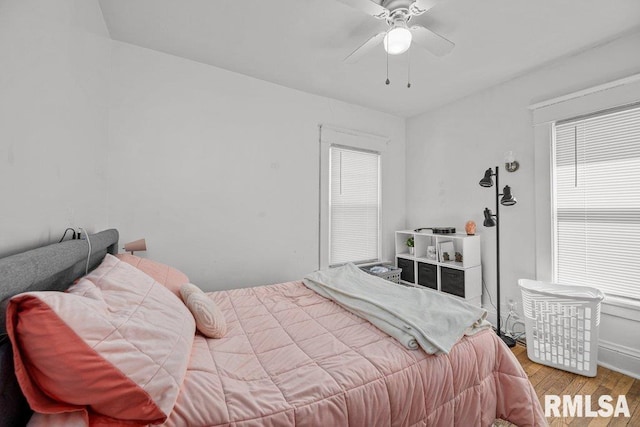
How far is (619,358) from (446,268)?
1410 mm

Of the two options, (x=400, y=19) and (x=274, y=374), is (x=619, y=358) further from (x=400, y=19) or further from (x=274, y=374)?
(x=400, y=19)

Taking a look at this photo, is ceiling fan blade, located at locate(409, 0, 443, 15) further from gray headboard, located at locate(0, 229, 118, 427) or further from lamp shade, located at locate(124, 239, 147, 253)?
lamp shade, located at locate(124, 239, 147, 253)

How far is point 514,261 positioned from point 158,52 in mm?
3916

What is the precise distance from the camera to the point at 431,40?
1810 millimetres

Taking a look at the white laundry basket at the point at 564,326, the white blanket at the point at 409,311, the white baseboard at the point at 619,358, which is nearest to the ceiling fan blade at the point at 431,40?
the white blanket at the point at 409,311

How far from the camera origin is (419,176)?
3746 millimetres

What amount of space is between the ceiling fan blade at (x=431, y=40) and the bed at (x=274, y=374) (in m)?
1.84

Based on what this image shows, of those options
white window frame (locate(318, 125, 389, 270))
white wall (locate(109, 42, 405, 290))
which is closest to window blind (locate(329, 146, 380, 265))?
white window frame (locate(318, 125, 389, 270))

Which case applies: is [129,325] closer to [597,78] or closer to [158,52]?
[158,52]

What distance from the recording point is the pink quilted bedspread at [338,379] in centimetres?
92

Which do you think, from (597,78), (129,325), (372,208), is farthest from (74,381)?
(597,78)

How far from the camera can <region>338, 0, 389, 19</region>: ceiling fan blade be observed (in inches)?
59.0

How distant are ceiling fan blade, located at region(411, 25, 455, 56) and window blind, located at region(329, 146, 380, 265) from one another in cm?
158

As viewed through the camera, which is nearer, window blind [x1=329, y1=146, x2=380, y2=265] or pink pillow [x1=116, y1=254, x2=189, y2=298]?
pink pillow [x1=116, y1=254, x2=189, y2=298]
